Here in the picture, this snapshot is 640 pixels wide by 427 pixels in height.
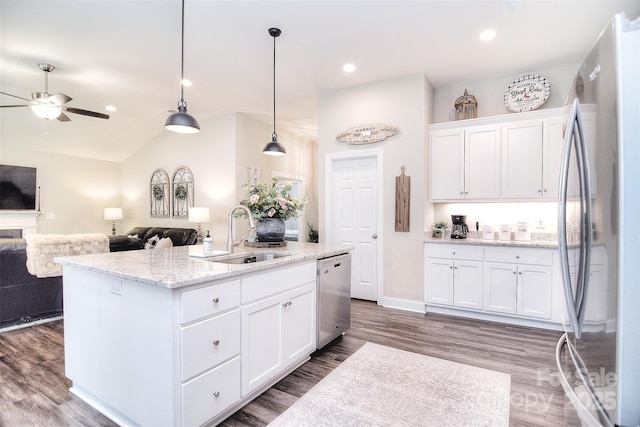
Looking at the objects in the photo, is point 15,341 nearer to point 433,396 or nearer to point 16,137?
point 433,396

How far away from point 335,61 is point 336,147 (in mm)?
1231

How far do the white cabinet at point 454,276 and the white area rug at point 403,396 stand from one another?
1365 mm

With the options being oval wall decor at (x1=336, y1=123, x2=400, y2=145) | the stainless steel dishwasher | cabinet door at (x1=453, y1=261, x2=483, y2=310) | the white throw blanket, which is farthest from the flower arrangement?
cabinet door at (x1=453, y1=261, x2=483, y2=310)

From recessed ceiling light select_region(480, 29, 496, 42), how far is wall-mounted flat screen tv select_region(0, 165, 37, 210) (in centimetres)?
810

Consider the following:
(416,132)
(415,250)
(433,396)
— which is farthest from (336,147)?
(433,396)

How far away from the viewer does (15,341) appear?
307cm

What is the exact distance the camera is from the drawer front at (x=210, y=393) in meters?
1.66

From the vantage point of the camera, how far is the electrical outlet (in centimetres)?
185

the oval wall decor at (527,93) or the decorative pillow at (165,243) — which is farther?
the decorative pillow at (165,243)

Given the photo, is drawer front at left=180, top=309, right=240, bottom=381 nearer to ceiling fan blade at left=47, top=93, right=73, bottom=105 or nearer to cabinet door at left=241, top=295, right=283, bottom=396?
cabinet door at left=241, top=295, right=283, bottom=396

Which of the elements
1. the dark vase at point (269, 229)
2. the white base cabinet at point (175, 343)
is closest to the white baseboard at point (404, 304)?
the dark vase at point (269, 229)

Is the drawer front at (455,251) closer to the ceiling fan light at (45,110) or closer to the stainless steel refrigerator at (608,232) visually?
the stainless steel refrigerator at (608,232)

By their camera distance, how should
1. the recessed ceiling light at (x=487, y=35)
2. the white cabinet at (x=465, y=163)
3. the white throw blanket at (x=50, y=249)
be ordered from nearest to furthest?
the recessed ceiling light at (x=487, y=35) → the white throw blanket at (x=50, y=249) → the white cabinet at (x=465, y=163)

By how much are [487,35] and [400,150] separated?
5.03 feet
